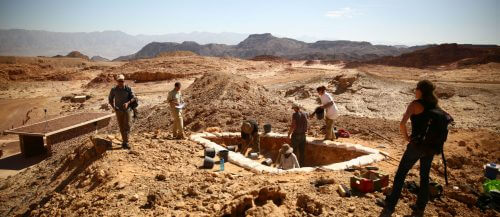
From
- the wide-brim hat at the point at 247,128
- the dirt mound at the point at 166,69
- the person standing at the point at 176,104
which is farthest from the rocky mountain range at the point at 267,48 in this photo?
the person standing at the point at 176,104

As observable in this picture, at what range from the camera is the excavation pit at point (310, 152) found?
6.32m

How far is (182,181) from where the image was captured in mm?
5234

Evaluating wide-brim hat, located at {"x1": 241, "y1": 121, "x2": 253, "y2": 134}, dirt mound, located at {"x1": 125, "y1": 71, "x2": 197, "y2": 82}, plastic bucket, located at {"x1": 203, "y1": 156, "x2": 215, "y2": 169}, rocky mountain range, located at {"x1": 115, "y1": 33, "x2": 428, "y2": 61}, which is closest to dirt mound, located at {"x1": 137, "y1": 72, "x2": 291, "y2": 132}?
wide-brim hat, located at {"x1": 241, "y1": 121, "x2": 253, "y2": 134}

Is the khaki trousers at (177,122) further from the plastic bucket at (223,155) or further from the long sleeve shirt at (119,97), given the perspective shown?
the plastic bucket at (223,155)

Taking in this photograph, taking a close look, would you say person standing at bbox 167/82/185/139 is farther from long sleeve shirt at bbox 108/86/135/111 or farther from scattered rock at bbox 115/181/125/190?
scattered rock at bbox 115/181/125/190

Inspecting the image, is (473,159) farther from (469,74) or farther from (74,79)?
(74,79)

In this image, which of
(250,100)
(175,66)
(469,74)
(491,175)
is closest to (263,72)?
(175,66)

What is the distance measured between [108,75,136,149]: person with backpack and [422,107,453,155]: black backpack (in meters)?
5.13

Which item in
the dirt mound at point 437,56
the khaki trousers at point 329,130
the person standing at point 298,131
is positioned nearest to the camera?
the person standing at point 298,131

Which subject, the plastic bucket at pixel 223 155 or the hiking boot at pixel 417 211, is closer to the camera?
the hiking boot at pixel 417 211

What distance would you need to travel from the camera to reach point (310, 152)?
8086 millimetres

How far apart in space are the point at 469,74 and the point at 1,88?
3497 cm

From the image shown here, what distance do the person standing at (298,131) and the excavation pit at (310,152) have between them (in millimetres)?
377

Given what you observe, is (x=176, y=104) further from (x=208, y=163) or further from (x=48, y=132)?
(x=48, y=132)
